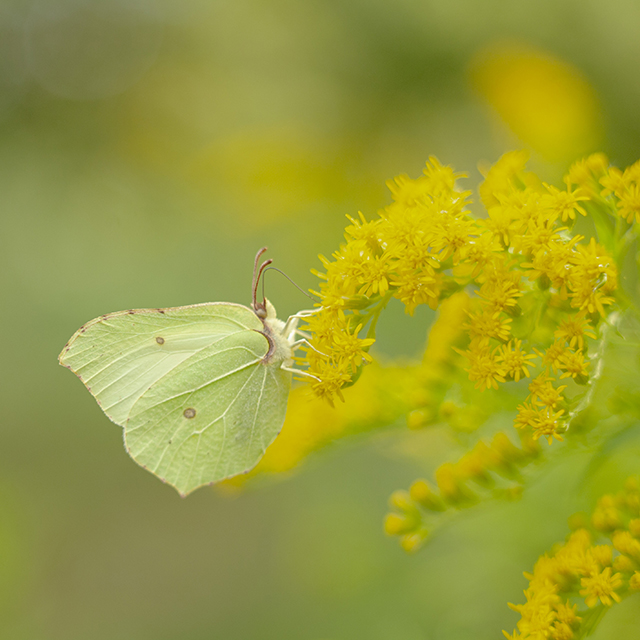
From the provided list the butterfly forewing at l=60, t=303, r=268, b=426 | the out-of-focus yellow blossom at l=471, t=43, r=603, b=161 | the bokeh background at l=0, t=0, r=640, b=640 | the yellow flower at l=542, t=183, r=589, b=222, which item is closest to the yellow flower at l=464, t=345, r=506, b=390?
the yellow flower at l=542, t=183, r=589, b=222

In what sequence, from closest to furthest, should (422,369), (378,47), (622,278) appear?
(622,278) < (422,369) < (378,47)

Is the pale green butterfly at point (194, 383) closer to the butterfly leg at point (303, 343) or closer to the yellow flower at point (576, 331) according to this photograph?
the butterfly leg at point (303, 343)

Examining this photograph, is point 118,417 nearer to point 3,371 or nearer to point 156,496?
point 156,496

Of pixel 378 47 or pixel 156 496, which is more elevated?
pixel 378 47

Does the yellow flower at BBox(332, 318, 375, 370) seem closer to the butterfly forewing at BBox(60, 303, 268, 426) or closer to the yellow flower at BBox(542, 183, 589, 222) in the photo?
the butterfly forewing at BBox(60, 303, 268, 426)

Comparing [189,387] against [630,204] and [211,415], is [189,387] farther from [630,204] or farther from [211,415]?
[630,204]

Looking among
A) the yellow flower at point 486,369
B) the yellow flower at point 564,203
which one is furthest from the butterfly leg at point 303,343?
the yellow flower at point 564,203

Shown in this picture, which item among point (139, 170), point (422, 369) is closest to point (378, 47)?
point (139, 170)
